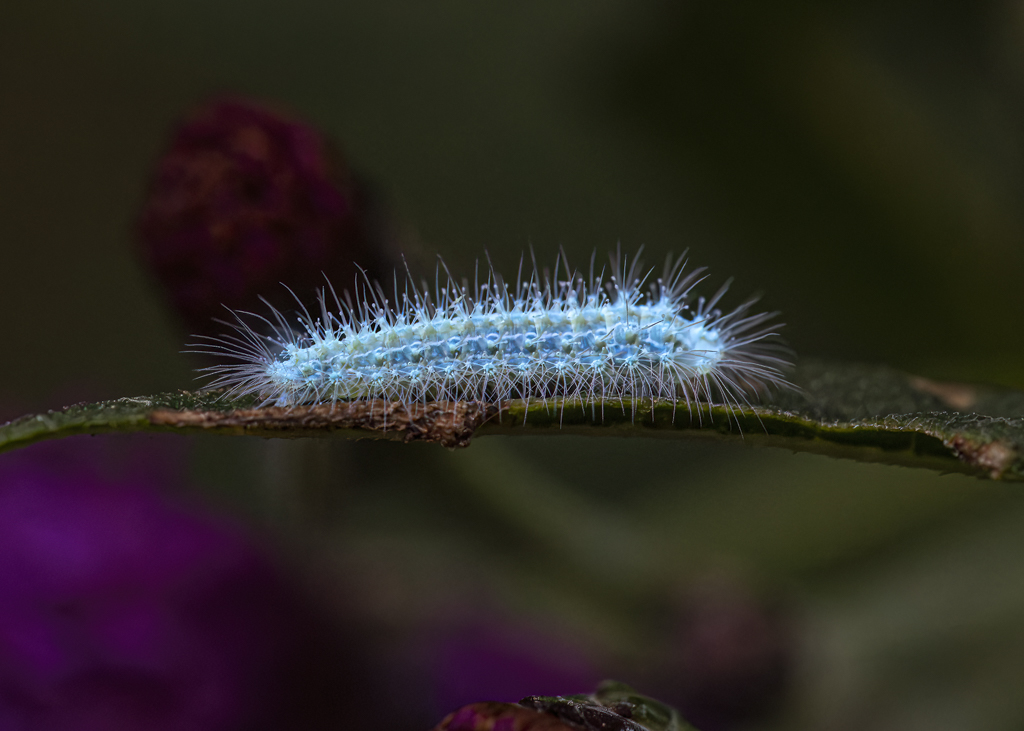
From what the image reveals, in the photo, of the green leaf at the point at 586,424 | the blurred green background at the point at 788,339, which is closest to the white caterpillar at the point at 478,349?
the blurred green background at the point at 788,339

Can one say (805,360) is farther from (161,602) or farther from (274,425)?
A: (161,602)

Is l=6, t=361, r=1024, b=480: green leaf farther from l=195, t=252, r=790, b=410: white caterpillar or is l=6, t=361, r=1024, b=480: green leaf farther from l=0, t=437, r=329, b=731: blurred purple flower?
l=0, t=437, r=329, b=731: blurred purple flower

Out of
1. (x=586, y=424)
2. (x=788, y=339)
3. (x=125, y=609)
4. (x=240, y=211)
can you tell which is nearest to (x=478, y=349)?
(x=240, y=211)

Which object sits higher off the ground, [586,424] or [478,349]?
[478,349]

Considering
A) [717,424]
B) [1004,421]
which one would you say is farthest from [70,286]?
[1004,421]

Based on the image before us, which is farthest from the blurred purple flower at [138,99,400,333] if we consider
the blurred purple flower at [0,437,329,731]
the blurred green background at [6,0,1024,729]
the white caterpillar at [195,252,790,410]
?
the blurred purple flower at [0,437,329,731]

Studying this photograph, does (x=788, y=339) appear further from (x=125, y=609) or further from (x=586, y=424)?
(x=125, y=609)

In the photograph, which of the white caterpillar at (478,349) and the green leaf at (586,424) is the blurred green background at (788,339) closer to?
the white caterpillar at (478,349)
